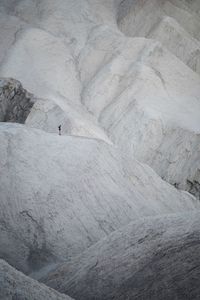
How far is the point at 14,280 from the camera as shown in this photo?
233 inches

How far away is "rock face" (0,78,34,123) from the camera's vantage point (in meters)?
18.0

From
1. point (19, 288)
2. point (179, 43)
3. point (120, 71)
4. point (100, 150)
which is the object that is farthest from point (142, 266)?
point (179, 43)

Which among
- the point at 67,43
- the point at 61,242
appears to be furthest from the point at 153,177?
the point at 67,43

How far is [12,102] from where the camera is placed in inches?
733

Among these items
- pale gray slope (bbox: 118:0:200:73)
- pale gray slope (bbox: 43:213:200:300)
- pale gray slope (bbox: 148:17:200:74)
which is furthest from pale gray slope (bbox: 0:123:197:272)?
pale gray slope (bbox: 118:0:200:73)

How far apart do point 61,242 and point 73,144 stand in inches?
158

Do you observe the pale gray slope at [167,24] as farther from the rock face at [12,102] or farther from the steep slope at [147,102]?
the rock face at [12,102]

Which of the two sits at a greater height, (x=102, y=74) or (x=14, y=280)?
(x=14, y=280)

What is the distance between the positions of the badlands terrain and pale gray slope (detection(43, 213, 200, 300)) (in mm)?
27

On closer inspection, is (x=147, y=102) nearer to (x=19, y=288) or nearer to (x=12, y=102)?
(x=12, y=102)

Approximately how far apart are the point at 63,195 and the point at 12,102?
704 centimetres

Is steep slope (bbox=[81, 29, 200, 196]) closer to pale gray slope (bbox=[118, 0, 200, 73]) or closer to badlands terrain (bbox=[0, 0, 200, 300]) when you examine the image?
badlands terrain (bbox=[0, 0, 200, 300])

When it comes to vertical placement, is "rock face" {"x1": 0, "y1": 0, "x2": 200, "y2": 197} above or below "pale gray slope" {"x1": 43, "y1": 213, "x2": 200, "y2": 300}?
below

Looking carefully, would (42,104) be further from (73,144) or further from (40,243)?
(40,243)
